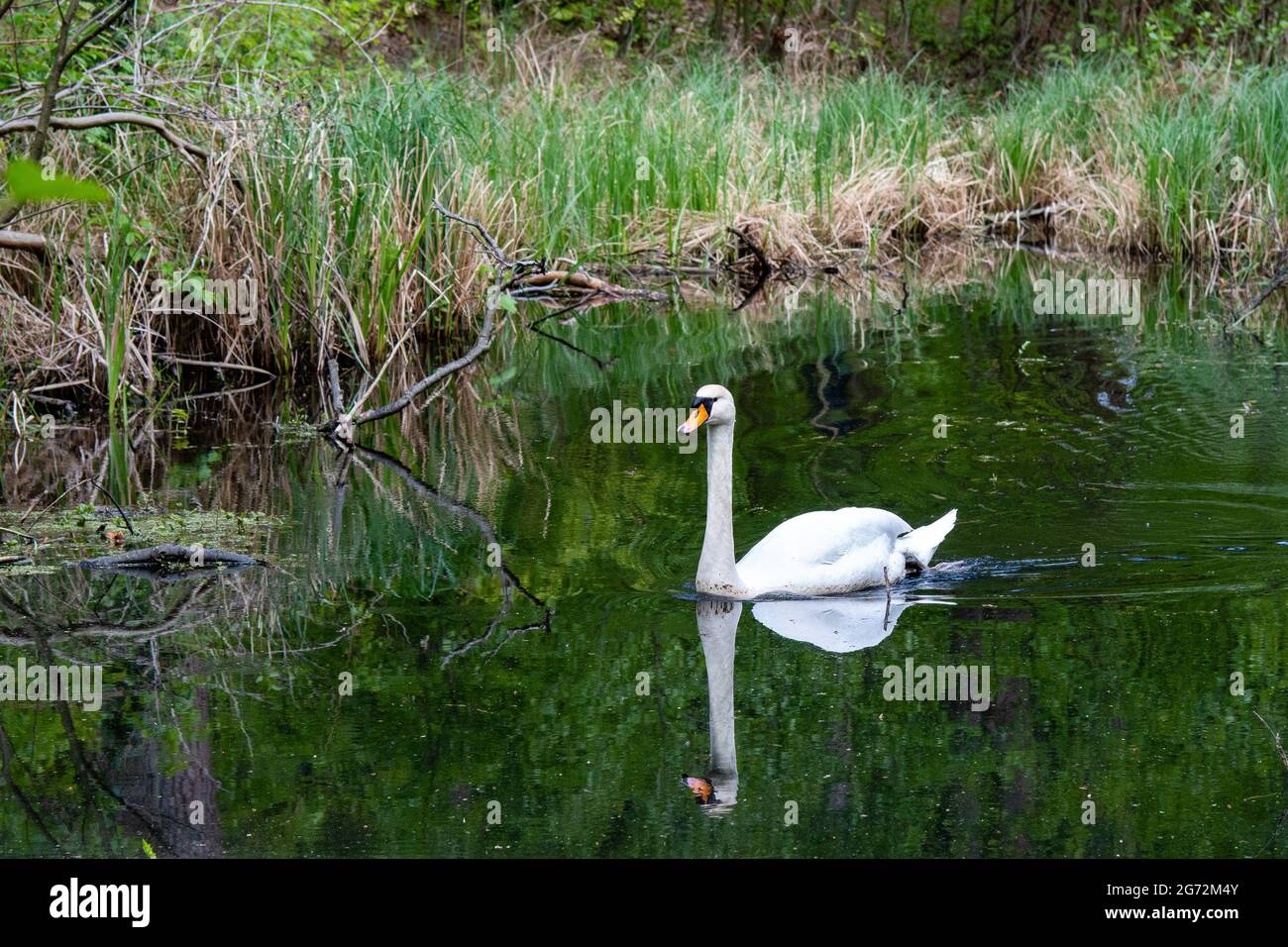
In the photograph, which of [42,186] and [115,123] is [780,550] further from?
[115,123]

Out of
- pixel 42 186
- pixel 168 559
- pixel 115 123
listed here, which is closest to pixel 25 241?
pixel 168 559

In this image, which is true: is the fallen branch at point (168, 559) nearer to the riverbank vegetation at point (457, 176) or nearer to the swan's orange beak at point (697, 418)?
the riverbank vegetation at point (457, 176)

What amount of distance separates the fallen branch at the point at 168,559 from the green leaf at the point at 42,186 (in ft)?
15.2

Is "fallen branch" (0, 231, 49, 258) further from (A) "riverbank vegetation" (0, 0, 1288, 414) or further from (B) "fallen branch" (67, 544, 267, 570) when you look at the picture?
(B) "fallen branch" (67, 544, 267, 570)

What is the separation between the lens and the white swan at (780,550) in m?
6.16

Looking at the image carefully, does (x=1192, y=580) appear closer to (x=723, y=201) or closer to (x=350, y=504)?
(x=350, y=504)

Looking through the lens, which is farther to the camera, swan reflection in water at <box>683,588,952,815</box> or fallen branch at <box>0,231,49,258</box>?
swan reflection in water at <box>683,588,952,815</box>

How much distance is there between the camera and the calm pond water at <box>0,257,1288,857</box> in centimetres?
421

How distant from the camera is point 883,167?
17.0 meters

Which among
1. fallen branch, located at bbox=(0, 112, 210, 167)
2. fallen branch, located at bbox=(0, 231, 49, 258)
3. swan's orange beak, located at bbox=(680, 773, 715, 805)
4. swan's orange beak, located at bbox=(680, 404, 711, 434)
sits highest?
fallen branch, located at bbox=(0, 112, 210, 167)

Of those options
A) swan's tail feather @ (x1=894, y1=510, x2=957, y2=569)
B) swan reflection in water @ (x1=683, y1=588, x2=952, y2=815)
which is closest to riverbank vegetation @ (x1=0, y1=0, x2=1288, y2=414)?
swan reflection in water @ (x1=683, y1=588, x2=952, y2=815)

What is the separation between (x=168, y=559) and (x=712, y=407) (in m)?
2.26

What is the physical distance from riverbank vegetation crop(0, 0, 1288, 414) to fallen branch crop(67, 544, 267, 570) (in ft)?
4.69

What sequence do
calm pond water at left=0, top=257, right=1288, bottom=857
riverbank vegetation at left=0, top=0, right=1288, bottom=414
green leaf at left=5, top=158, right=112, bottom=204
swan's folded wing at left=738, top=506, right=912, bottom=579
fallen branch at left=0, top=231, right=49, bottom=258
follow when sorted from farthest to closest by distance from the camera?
riverbank vegetation at left=0, top=0, right=1288, bottom=414
swan's folded wing at left=738, top=506, right=912, bottom=579
fallen branch at left=0, top=231, right=49, bottom=258
calm pond water at left=0, top=257, right=1288, bottom=857
green leaf at left=5, top=158, right=112, bottom=204
